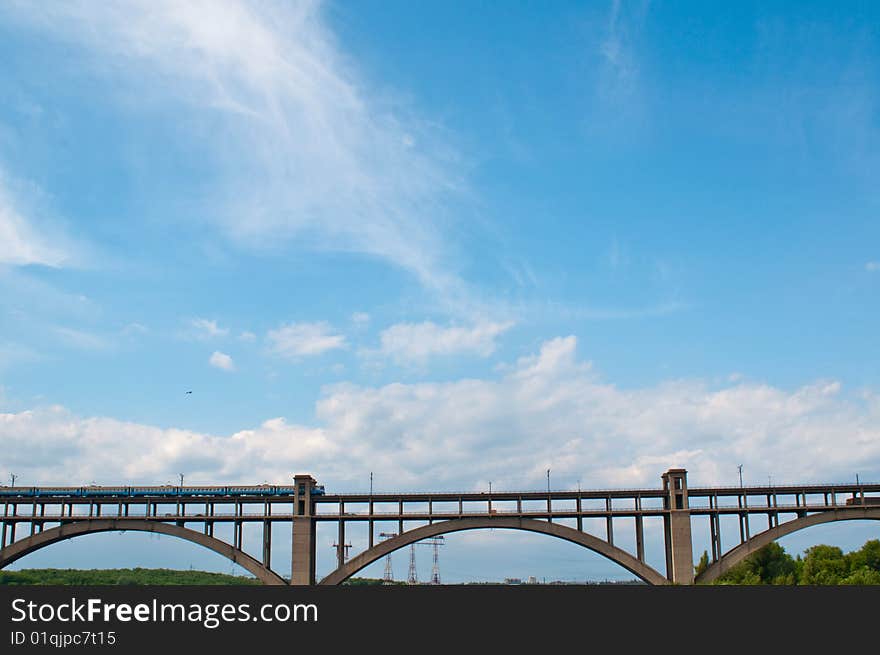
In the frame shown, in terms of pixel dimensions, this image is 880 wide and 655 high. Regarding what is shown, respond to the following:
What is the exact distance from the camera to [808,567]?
357ft

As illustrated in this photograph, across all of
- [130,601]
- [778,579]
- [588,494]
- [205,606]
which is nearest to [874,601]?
[205,606]

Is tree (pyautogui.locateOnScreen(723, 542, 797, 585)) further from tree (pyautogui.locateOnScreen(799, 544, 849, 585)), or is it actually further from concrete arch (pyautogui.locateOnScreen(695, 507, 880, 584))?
concrete arch (pyautogui.locateOnScreen(695, 507, 880, 584))

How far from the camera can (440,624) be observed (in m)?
39.1

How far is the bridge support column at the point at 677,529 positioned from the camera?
311 feet

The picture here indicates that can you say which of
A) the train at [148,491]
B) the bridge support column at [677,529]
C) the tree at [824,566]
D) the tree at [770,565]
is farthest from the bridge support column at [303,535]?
the tree at [824,566]

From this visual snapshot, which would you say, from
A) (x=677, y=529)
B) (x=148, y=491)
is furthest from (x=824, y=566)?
(x=148, y=491)

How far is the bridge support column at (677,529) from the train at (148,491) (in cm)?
4080

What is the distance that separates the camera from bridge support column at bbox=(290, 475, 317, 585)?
9888 centimetres

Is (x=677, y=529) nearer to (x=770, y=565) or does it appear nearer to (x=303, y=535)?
(x=770, y=565)

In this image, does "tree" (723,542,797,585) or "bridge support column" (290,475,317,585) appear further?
"tree" (723,542,797,585)

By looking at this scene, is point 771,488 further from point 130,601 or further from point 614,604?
point 130,601

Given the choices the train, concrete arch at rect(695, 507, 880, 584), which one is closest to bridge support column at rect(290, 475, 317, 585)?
Result: the train

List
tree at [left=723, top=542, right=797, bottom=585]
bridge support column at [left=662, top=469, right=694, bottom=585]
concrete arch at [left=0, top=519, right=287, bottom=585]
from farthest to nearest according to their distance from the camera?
tree at [left=723, top=542, right=797, bottom=585], concrete arch at [left=0, top=519, right=287, bottom=585], bridge support column at [left=662, top=469, right=694, bottom=585]

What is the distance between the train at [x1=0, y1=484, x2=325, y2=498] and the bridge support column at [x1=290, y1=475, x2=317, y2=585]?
41.9 inches
